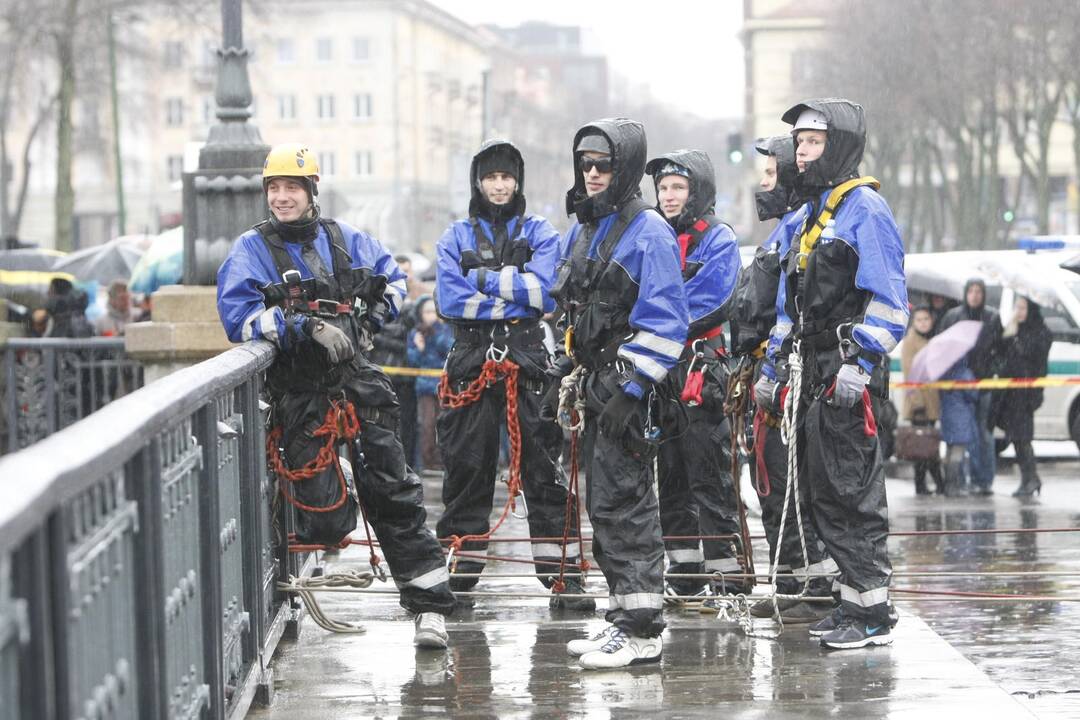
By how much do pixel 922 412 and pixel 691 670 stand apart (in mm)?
8693

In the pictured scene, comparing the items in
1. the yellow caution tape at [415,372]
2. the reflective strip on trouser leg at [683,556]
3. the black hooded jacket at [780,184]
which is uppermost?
the black hooded jacket at [780,184]

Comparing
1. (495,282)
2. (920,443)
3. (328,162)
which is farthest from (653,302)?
→ (328,162)

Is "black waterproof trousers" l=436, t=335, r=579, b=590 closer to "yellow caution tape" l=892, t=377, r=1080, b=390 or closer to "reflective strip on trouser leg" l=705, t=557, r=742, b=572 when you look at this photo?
"reflective strip on trouser leg" l=705, t=557, r=742, b=572

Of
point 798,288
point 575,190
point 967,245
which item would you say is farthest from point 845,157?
point 967,245

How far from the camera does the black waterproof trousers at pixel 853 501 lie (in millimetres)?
6793

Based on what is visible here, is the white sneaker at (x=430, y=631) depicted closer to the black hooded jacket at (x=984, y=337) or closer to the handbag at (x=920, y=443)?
the handbag at (x=920, y=443)

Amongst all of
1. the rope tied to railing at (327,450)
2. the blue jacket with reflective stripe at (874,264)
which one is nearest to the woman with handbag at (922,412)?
the blue jacket with reflective stripe at (874,264)

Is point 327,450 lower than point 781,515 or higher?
higher

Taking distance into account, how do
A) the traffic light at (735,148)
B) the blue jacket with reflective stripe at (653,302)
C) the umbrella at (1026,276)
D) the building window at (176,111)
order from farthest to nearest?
the building window at (176,111) → the traffic light at (735,148) → the umbrella at (1026,276) → the blue jacket with reflective stripe at (653,302)

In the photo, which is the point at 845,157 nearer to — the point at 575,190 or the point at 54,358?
the point at 575,190

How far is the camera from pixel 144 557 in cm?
388

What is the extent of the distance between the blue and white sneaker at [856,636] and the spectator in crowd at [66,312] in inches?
485

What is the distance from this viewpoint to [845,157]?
6934 mm

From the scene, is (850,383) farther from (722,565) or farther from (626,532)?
(722,565)
